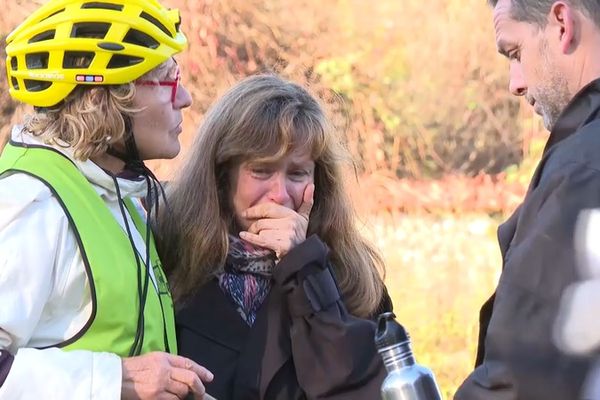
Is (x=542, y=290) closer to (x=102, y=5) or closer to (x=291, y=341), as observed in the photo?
(x=291, y=341)

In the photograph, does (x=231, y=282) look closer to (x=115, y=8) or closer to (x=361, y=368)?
(x=361, y=368)

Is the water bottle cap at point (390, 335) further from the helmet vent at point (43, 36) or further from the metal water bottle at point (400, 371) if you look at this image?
the helmet vent at point (43, 36)

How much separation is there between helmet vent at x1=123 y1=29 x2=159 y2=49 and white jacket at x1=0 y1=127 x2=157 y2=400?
497mm

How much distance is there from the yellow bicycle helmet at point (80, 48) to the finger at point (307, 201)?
0.70 m

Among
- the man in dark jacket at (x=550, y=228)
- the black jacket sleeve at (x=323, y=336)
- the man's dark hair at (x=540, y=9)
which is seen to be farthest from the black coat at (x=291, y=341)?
the man's dark hair at (x=540, y=9)

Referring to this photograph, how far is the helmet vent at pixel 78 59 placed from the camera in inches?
117

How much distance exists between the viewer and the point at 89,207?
285 cm

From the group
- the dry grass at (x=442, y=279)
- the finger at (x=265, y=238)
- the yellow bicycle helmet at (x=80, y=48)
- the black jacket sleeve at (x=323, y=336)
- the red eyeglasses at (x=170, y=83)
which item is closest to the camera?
the yellow bicycle helmet at (x=80, y=48)

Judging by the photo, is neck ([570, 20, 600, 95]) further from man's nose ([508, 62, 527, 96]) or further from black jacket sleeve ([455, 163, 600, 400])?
black jacket sleeve ([455, 163, 600, 400])

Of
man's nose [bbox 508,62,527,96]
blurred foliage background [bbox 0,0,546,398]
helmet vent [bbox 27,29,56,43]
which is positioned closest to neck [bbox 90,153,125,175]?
helmet vent [bbox 27,29,56,43]

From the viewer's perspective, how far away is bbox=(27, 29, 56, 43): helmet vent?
9.84 ft

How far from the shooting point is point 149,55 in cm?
304

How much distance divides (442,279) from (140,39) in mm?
5208

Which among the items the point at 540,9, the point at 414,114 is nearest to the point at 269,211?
the point at 540,9
